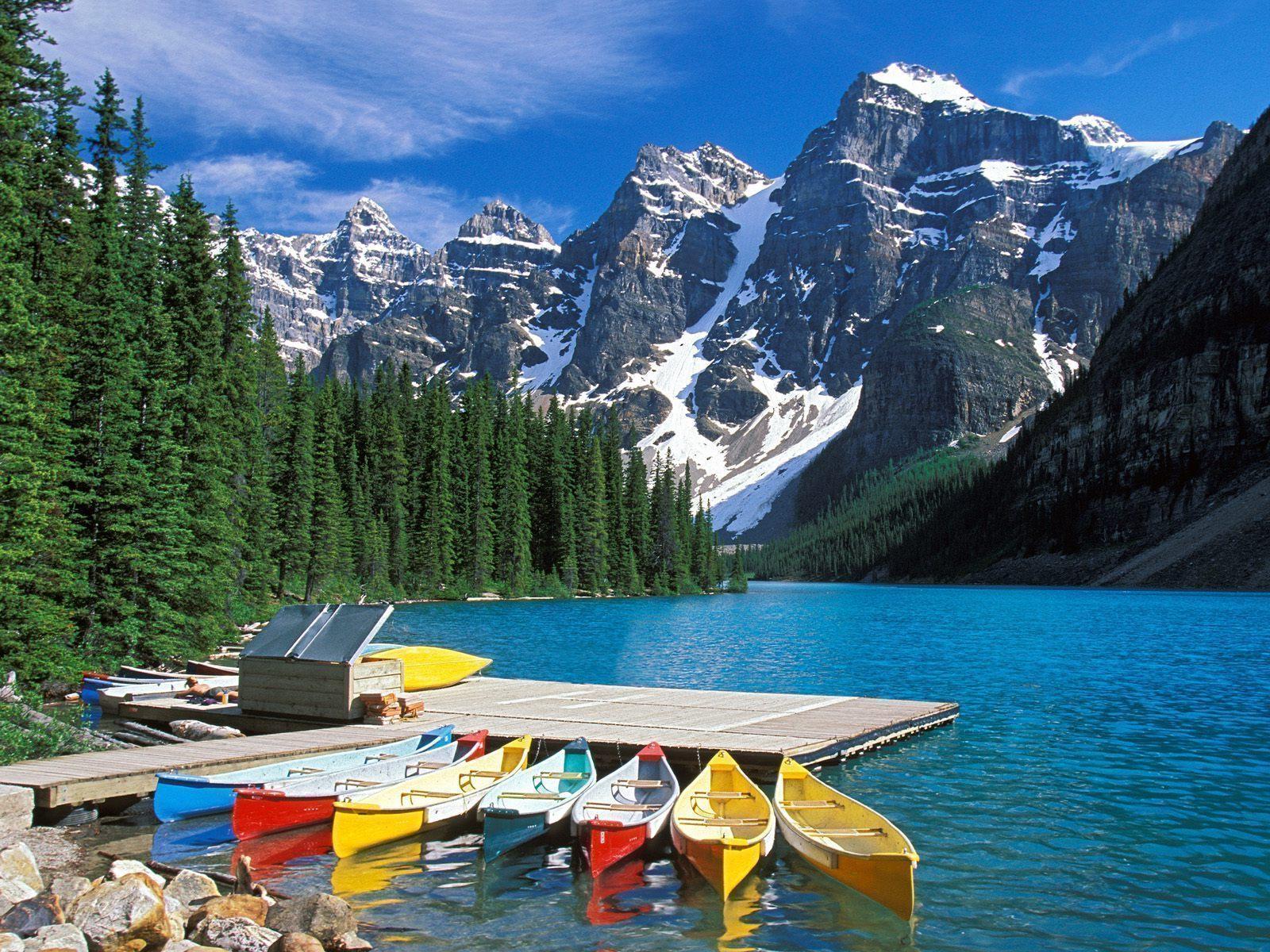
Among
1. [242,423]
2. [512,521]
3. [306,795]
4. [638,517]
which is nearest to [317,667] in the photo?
[306,795]

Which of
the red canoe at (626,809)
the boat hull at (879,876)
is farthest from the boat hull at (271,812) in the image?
the boat hull at (879,876)

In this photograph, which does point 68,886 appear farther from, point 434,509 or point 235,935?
point 434,509

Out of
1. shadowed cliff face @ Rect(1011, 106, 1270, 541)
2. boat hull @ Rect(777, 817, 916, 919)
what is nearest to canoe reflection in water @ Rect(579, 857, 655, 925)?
boat hull @ Rect(777, 817, 916, 919)

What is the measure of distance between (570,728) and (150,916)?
12635 millimetres

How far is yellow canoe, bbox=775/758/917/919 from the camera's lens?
12.8m

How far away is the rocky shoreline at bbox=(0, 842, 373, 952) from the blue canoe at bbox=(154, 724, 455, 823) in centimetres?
393

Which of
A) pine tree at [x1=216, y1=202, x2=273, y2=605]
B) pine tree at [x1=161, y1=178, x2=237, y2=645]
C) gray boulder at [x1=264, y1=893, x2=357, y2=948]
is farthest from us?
pine tree at [x1=216, y1=202, x2=273, y2=605]

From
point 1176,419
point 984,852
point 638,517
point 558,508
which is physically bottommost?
point 984,852

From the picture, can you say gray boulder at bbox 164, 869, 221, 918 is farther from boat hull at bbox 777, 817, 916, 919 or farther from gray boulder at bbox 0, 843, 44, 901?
boat hull at bbox 777, 817, 916, 919

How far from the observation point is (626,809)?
1636 cm

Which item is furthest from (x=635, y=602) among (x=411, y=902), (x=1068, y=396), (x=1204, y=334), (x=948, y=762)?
(x=1068, y=396)

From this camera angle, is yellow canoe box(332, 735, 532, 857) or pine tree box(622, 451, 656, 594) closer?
yellow canoe box(332, 735, 532, 857)

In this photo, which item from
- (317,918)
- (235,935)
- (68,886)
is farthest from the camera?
(68,886)

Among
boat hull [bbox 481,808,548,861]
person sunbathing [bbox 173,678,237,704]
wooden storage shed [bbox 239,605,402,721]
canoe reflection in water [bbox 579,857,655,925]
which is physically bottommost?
canoe reflection in water [bbox 579,857,655,925]
